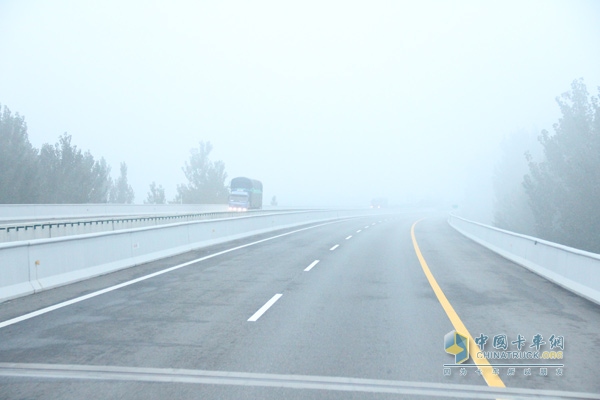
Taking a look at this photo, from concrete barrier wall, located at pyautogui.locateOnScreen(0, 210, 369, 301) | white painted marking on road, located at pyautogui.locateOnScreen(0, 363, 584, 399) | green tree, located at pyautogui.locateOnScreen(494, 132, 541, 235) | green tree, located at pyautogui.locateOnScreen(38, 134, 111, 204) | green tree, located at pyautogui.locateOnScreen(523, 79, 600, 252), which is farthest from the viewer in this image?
green tree, located at pyautogui.locateOnScreen(494, 132, 541, 235)

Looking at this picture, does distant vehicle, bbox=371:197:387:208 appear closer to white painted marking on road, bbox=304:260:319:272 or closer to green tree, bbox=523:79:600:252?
green tree, bbox=523:79:600:252

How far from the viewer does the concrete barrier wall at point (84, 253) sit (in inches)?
408

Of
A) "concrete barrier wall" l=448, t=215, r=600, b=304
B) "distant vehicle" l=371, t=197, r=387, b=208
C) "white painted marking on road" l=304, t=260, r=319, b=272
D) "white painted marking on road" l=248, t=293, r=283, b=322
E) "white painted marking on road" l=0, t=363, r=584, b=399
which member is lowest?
"white painted marking on road" l=0, t=363, r=584, b=399

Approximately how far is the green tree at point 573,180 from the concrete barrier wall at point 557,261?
20.7 meters

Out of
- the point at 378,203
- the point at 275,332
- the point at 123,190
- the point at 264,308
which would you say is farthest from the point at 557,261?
the point at 378,203

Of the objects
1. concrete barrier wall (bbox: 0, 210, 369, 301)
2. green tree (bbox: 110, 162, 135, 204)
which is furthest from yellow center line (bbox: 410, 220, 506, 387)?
green tree (bbox: 110, 162, 135, 204)

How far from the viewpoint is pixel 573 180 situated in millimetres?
40969

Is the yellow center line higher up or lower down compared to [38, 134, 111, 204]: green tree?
lower down

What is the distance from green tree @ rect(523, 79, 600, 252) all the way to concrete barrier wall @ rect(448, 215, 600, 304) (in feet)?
67.8

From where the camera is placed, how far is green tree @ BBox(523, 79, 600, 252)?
38662 millimetres

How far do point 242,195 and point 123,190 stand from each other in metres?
49.1

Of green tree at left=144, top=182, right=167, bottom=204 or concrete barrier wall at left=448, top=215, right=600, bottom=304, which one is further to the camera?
green tree at left=144, top=182, right=167, bottom=204

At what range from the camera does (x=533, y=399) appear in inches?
211

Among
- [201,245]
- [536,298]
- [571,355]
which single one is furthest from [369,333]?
[201,245]
